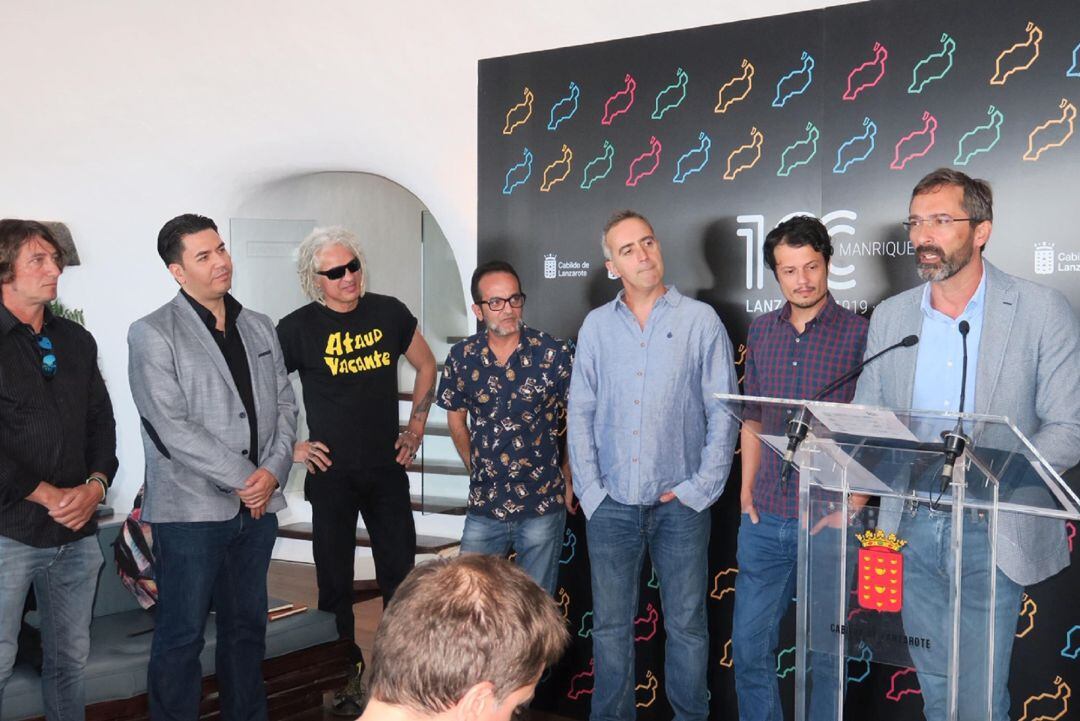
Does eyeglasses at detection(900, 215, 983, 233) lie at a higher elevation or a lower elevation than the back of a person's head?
higher

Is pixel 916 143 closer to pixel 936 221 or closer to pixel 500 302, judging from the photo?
pixel 936 221

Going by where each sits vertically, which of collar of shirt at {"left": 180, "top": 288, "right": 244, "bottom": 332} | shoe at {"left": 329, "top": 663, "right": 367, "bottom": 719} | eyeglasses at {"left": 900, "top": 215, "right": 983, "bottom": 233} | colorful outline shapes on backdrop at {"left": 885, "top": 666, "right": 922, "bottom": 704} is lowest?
shoe at {"left": 329, "top": 663, "right": 367, "bottom": 719}

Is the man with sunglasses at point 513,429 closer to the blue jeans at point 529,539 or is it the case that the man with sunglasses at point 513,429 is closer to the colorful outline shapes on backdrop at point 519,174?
the blue jeans at point 529,539

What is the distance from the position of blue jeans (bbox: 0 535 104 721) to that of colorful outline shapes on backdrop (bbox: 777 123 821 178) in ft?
8.63

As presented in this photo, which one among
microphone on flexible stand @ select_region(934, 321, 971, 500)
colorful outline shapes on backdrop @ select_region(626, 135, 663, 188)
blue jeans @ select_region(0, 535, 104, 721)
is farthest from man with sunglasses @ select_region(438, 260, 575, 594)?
microphone on flexible stand @ select_region(934, 321, 971, 500)

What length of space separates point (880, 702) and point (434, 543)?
3.60 m

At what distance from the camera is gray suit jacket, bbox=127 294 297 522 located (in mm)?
3275

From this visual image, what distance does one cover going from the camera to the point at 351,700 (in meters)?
4.11

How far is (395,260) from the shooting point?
8242 mm

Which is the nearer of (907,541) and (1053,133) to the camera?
(907,541)

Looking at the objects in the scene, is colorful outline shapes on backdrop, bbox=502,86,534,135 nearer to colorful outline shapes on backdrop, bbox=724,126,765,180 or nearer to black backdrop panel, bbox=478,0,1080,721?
black backdrop panel, bbox=478,0,1080,721

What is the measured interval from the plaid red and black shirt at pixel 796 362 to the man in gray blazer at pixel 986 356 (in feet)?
0.73

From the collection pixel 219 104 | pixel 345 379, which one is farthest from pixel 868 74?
pixel 219 104

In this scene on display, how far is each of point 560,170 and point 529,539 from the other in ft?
4.97
